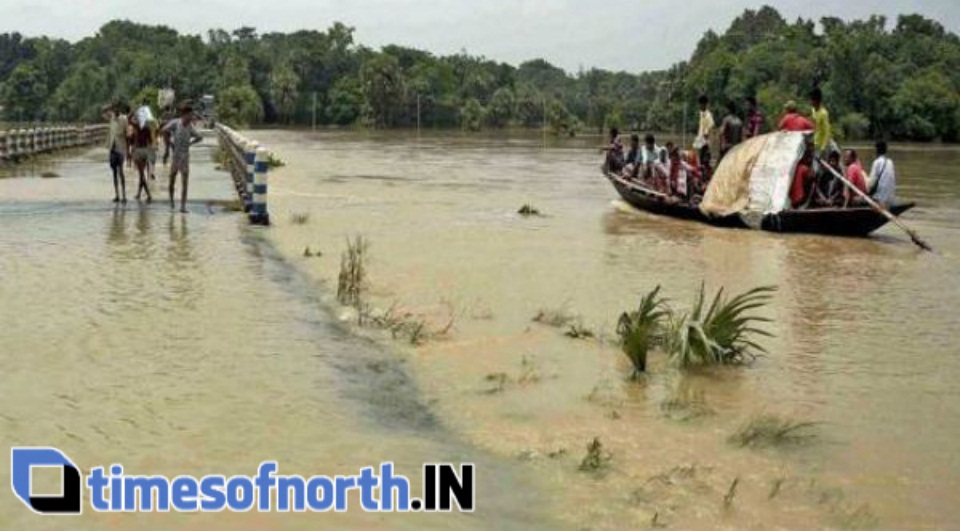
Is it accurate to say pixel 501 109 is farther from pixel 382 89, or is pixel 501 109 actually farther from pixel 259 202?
pixel 259 202

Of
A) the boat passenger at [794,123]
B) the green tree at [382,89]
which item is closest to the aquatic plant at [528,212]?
Answer: the boat passenger at [794,123]

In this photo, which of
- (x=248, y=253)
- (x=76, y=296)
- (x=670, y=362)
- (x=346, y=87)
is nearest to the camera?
(x=670, y=362)

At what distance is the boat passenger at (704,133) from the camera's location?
20.5 meters

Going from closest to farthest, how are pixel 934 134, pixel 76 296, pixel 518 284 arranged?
1. pixel 76 296
2. pixel 518 284
3. pixel 934 134

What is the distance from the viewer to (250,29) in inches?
5955

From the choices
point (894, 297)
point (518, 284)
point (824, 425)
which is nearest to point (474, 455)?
point (824, 425)

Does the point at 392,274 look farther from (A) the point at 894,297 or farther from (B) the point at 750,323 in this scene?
(A) the point at 894,297

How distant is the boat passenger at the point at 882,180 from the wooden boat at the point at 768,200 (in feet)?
1.26

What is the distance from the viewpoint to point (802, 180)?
1761cm

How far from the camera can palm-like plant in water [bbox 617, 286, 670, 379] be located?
315 inches

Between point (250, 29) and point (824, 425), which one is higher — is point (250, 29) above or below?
above

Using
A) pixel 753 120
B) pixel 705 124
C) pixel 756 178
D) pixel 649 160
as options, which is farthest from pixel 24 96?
pixel 756 178

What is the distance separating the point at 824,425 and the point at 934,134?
8157 cm

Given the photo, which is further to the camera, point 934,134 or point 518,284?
point 934,134
